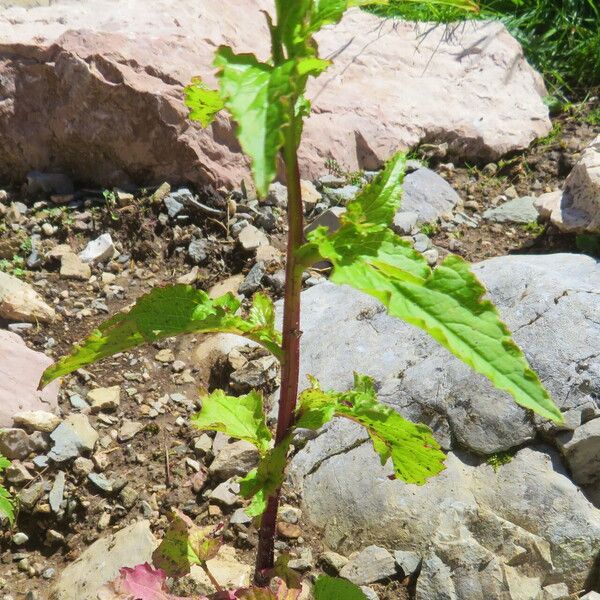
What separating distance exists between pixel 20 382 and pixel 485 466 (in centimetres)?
171

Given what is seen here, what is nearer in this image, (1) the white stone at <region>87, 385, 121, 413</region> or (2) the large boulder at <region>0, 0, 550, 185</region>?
(1) the white stone at <region>87, 385, 121, 413</region>

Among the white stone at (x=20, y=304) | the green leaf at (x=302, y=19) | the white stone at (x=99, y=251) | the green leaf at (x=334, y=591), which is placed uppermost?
the green leaf at (x=302, y=19)

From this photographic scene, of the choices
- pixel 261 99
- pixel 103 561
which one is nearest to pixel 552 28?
pixel 103 561

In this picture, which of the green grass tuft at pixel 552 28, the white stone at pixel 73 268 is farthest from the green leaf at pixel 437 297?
the green grass tuft at pixel 552 28

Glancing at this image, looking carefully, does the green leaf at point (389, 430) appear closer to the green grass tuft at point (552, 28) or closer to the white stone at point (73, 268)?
the white stone at point (73, 268)

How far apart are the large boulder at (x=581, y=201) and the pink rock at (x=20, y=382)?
2.31m

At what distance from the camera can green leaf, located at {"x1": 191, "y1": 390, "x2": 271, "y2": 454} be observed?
6.45 feet

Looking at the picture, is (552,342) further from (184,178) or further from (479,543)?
(184,178)

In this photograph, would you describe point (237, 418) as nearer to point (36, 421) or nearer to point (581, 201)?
point (36, 421)

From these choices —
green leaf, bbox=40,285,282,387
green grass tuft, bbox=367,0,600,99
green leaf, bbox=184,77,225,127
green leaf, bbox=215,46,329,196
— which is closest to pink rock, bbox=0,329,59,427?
green leaf, bbox=40,285,282,387

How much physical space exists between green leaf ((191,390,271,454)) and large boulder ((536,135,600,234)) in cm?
199

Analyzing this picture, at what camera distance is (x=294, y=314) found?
5.74ft

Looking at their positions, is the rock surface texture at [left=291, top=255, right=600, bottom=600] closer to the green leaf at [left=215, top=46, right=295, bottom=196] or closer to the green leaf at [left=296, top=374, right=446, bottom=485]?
the green leaf at [left=296, top=374, right=446, bottom=485]

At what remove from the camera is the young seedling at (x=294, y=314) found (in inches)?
50.3
